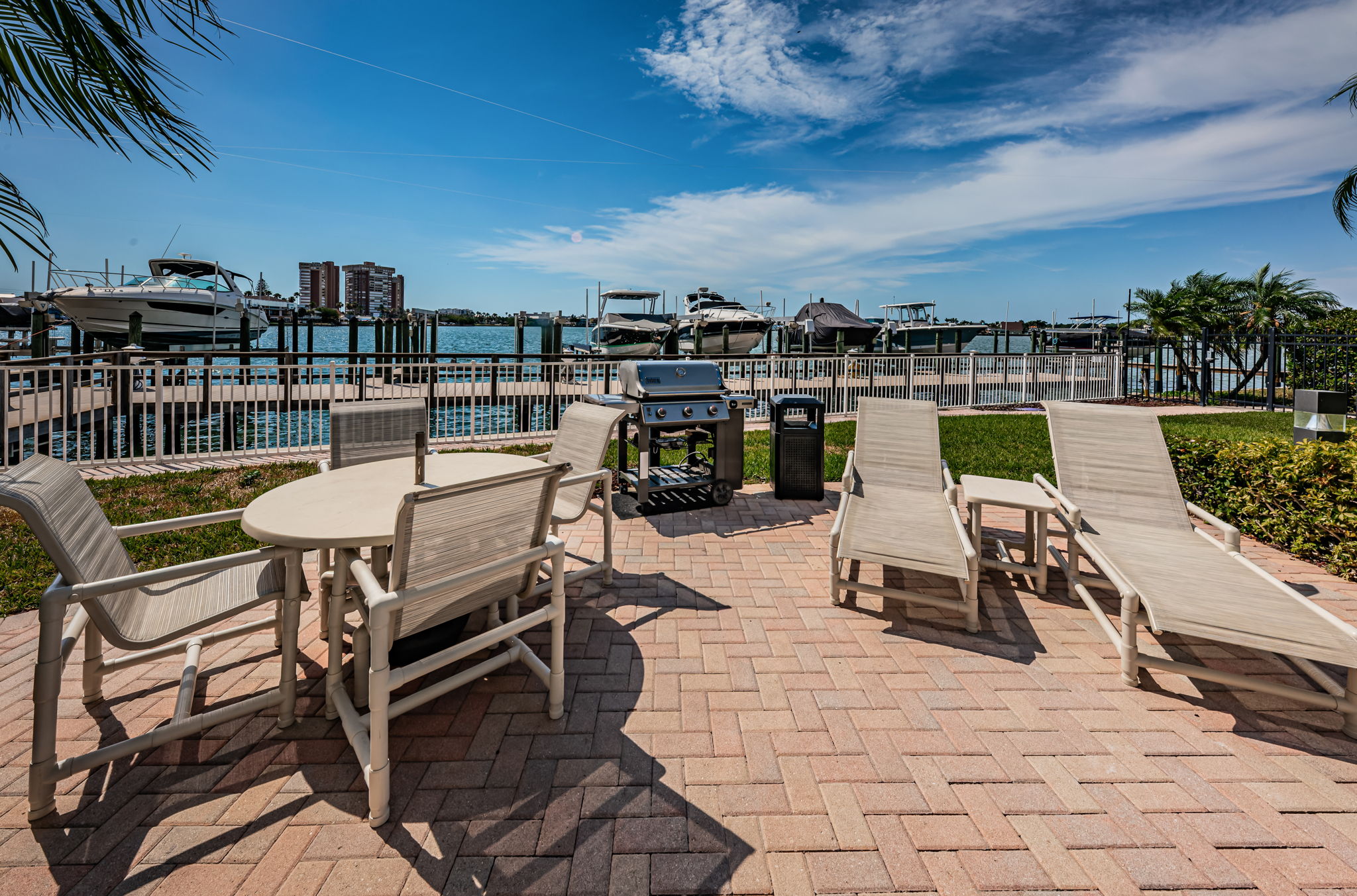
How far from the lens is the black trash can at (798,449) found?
231 inches

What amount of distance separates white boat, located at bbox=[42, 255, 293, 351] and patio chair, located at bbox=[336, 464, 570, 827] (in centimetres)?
2274

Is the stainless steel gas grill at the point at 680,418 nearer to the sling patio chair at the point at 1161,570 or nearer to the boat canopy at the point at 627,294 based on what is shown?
the sling patio chair at the point at 1161,570

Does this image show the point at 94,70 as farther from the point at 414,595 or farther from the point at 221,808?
the point at 221,808

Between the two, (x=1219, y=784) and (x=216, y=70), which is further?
(x=216, y=70)

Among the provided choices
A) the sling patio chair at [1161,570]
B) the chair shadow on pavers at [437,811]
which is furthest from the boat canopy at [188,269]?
the sling patio chair at [1161,570]

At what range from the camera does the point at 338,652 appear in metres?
2.25

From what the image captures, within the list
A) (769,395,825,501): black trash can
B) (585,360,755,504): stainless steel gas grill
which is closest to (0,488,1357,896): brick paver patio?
(585,360,755,504): stainless steel gas grill

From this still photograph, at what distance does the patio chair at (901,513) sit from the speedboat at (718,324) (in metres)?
20.4

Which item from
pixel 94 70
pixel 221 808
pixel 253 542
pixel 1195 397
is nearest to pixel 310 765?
pixel 221 808

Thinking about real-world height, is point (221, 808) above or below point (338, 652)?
below

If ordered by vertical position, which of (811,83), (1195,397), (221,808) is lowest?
(221,808)

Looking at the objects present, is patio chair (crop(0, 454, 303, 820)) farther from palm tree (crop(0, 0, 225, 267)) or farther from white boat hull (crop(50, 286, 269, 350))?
white boat hull (crop(50, 286, 269, 350))

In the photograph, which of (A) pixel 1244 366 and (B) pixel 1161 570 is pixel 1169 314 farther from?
(B) pixel 1161 570

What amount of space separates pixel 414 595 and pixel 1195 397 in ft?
71.3
